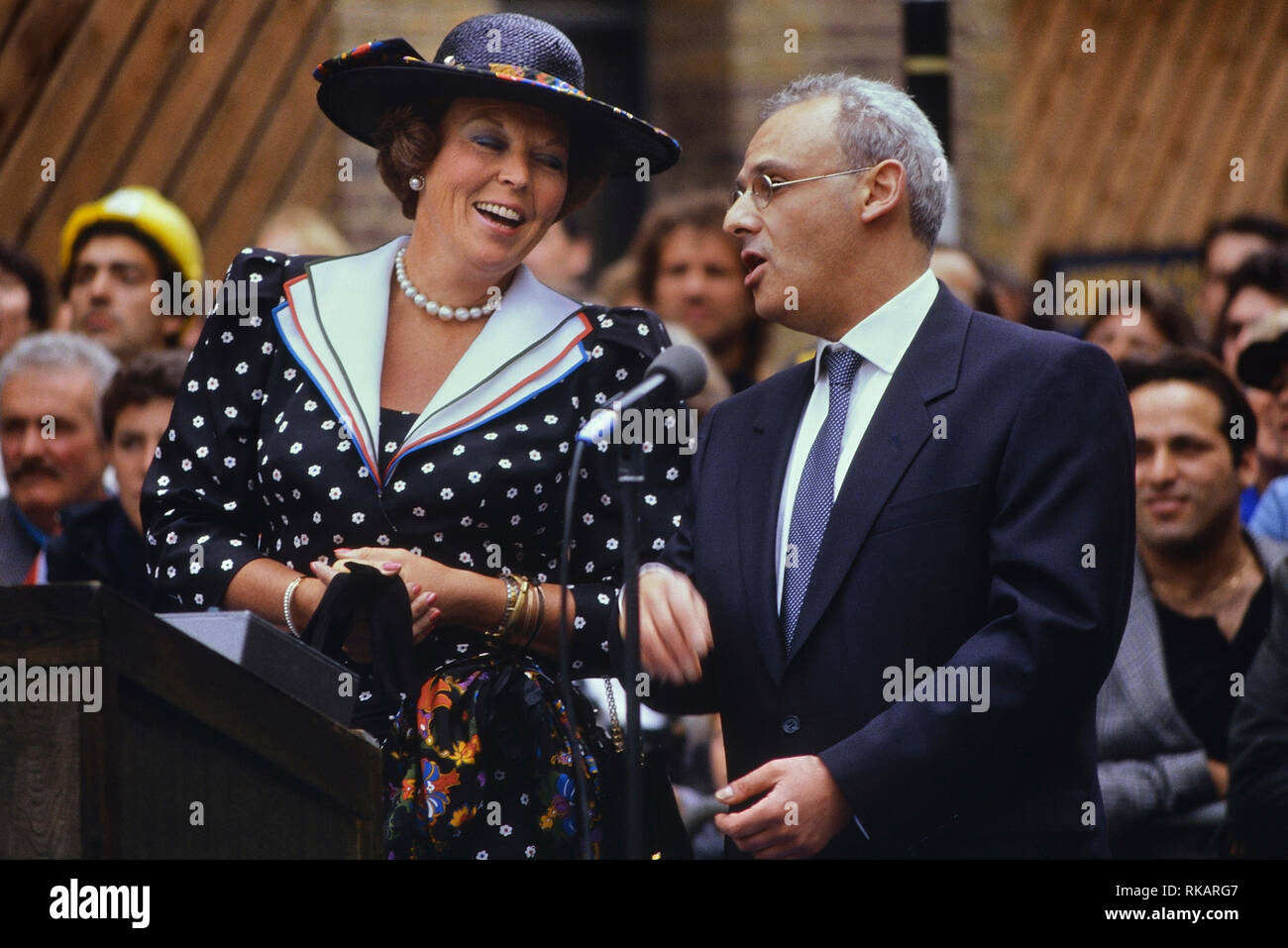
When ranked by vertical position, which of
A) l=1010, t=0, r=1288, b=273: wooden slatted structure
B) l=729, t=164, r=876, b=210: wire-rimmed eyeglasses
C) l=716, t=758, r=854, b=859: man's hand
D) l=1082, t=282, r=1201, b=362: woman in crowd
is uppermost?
l=1010, t=0, r=1288, b=273: wooden slatted structure

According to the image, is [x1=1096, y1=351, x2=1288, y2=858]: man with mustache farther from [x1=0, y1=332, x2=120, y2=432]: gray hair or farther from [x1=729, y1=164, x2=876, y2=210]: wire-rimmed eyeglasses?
[x1=0, y1=332, x2=120, y2=432]: gray hair

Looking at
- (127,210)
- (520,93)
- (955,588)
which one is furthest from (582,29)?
(955,588)

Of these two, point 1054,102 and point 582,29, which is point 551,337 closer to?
point 582,29

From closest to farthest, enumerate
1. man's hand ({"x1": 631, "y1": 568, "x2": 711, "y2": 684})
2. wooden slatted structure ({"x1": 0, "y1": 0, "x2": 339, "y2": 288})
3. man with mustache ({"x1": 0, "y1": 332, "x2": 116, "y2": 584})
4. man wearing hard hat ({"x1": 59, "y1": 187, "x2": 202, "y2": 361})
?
man's hand ({"x1": 631, "y1": 568, "x2": 711, "y2": 684}) < man with mustache ({"x1": 0, "y1": 332, "x2": 116, "y2": 584}) < man wearing hard hat ({"x1": 59, "y1": 187, "x2": 202, "y2": 361}) < wooden slatted structure ({"x1": 0, "y1": 0, "x2": 339, "y2": 288})

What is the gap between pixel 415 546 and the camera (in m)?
3.29

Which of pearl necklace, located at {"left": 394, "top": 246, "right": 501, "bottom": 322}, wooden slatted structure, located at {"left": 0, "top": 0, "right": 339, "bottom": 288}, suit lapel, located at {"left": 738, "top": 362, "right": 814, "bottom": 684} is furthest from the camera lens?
wooden slatted structure, located at {"left": 0, "top": 0, "right": 339, "bottom": 288}

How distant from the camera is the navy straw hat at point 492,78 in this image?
3342 millimetres

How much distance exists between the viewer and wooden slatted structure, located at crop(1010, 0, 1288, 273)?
9.97 metres

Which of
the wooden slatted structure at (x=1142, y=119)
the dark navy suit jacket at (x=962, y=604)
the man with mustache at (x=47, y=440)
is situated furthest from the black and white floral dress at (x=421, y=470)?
the wooden slatted structure at (x=1142, y=119)

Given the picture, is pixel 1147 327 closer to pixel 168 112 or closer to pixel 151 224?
pixel 151 224

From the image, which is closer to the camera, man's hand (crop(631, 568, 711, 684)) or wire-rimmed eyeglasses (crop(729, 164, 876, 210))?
man's hand (crop(631, 568, 711, 684))

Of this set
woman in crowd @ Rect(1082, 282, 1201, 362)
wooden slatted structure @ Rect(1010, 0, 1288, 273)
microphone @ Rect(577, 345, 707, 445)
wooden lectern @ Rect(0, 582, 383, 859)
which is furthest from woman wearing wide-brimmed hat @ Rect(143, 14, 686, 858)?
wooden slatted structure @ Rect(1010, 0, 1288, 273)

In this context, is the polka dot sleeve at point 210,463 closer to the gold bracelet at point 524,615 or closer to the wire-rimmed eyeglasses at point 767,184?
the gold bracelet at point 524,615
